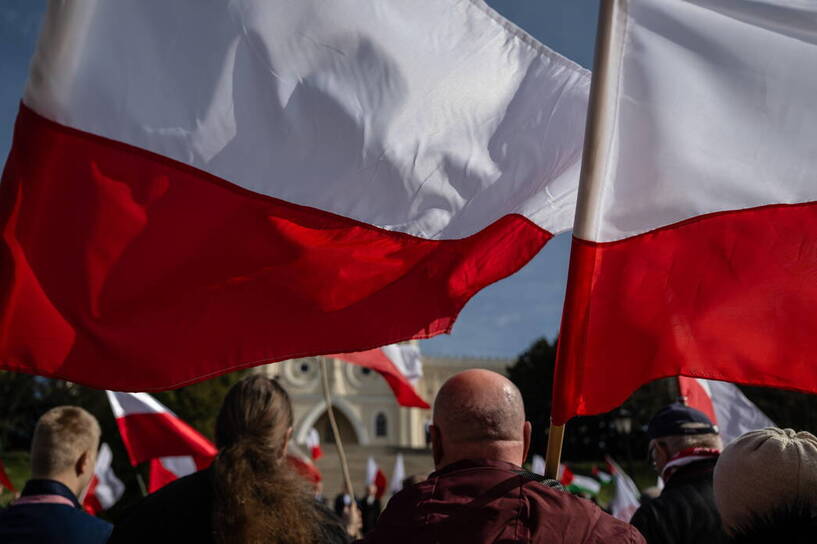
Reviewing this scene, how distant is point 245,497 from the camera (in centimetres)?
252

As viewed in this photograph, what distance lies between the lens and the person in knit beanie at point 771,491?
2.06 metres

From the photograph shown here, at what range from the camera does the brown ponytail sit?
2510mm

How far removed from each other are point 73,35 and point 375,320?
53.1 inches

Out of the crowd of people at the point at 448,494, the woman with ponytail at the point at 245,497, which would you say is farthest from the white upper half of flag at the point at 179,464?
the woman with ponytail at the point at 245,497

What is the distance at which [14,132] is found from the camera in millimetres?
2754

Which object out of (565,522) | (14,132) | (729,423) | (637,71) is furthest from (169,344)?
(729,423)

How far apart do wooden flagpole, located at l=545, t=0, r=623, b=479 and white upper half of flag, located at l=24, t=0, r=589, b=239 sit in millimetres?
558

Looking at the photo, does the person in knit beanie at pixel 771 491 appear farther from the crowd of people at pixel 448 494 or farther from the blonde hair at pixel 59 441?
the blonde hair at pixel 59 441

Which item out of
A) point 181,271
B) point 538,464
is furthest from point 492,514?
point 538,464

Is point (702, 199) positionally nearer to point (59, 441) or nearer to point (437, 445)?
point (437, 445)

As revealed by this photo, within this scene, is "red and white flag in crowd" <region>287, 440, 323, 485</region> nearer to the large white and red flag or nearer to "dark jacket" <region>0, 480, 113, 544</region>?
"dark jacket" <region>0, 480, 113, 544</region>

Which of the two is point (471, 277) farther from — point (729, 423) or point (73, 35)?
point (729, 423)

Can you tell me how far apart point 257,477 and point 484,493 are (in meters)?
0.84

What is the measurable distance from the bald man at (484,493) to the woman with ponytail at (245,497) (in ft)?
1.77
